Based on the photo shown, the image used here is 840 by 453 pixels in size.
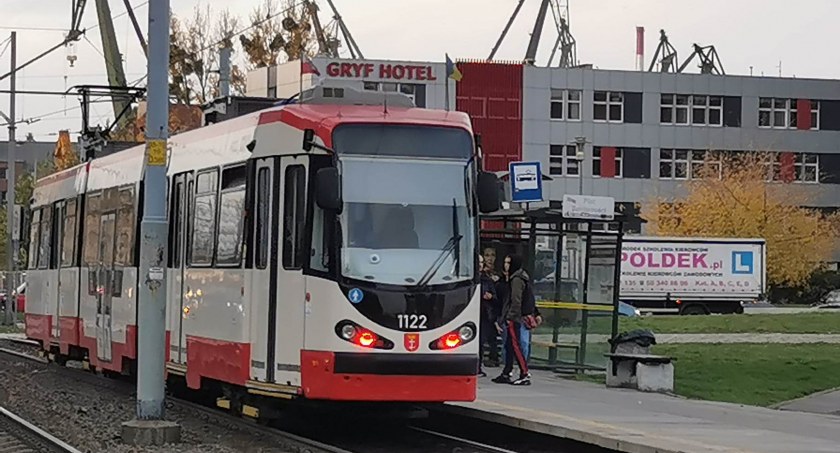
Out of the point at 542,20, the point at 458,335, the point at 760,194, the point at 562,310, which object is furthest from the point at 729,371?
the point at 542,20

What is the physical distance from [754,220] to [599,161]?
30.4ft

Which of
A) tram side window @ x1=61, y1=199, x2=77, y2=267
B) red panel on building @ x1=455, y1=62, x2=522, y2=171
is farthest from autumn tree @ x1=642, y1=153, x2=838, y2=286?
tram side window @ x1=61, y1=199, x2=77, y2=267

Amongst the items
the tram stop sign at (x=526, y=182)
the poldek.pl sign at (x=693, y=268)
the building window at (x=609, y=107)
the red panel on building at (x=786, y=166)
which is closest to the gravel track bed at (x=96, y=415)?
the tram stop sign at (x=526, y=182)

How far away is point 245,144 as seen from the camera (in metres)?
15.5

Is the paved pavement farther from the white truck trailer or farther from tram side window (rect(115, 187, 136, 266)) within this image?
the white truck trailer

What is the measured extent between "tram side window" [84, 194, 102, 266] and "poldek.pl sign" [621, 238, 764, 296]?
38039mm

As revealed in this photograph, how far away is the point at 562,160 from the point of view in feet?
258

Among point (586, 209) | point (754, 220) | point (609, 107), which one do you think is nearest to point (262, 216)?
point (586, 209)

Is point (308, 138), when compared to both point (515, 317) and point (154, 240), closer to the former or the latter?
point (154, 240)

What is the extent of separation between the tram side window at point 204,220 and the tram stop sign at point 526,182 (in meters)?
7.33

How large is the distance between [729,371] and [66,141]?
35689mm

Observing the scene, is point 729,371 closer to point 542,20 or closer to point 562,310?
point 562,310

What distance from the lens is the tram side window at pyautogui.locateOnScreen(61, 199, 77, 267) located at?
23.5m

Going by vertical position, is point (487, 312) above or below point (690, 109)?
below
